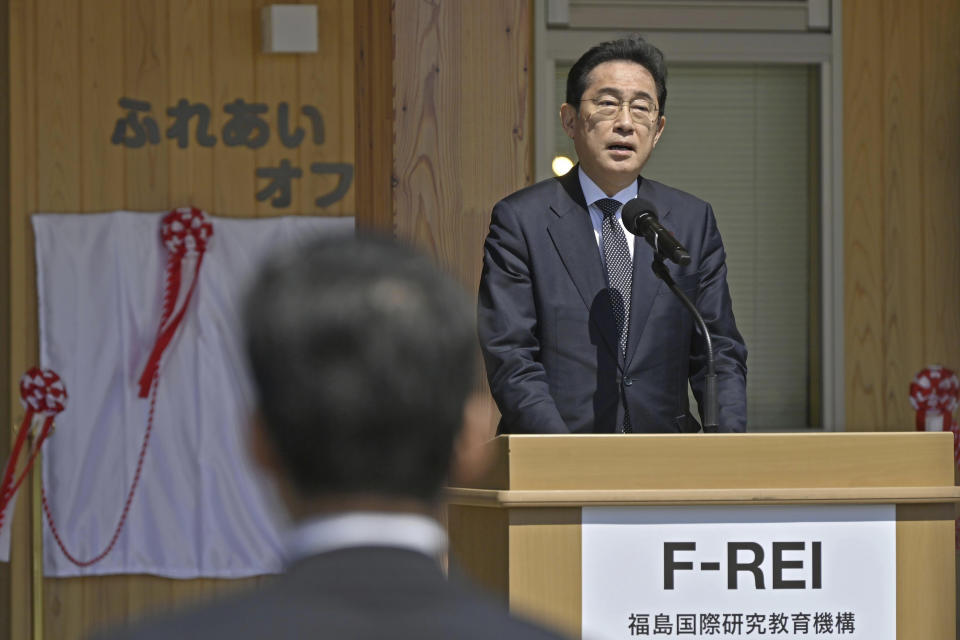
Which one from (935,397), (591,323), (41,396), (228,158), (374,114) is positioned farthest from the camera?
(228,158)

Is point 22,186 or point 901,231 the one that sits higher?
point 22,186

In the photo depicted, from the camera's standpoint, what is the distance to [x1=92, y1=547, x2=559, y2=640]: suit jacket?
0.70m

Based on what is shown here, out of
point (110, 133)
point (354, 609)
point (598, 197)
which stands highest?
point (110, 133)

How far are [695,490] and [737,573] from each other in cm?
12

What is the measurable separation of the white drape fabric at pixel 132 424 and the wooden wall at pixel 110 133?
79mm

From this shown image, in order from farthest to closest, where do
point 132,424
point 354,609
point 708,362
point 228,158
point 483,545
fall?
point 228,158 → point 132,424 → point 708,362 → point 483,545 → point 354,609

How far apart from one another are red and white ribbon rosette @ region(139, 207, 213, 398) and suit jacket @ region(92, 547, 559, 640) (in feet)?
15.1

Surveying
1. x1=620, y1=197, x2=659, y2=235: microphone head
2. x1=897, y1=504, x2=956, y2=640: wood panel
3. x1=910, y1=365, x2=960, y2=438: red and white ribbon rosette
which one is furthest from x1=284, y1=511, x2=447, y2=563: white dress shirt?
x1=910, y1=365, x2=960, y2=438: red and white ribbon rosette

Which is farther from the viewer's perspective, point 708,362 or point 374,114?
point 374,114

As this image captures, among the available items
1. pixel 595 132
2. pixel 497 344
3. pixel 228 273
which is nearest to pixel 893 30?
pixel 228 273

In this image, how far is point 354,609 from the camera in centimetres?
72

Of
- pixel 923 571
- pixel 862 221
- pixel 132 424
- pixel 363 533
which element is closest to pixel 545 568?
pixel 923 571

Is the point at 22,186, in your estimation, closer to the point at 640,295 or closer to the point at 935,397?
the point at 935,397

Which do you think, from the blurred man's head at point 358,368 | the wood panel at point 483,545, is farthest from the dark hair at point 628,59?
the blurred man's head at point 358,368
